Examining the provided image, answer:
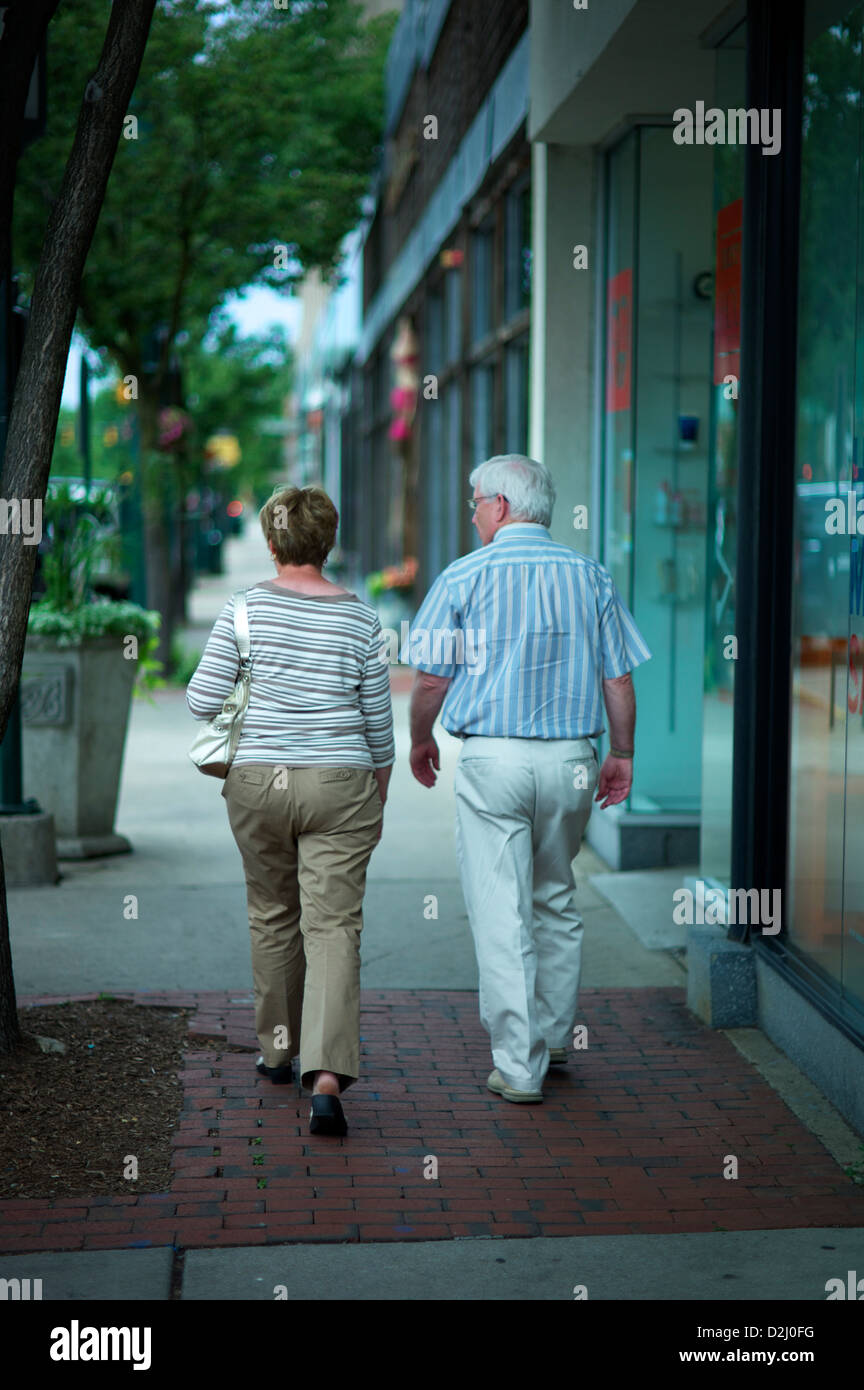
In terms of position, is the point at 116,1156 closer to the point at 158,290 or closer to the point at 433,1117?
the point at 433,1117

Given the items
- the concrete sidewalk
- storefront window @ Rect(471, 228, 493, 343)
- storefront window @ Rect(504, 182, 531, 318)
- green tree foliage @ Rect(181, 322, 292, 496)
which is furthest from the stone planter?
green tree foliage @ Rect(181, 322, 292, 496)

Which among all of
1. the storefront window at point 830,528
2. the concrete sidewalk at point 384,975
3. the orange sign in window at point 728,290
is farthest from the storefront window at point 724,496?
the concrete sidewalk at point 384,975

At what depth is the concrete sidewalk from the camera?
372cm

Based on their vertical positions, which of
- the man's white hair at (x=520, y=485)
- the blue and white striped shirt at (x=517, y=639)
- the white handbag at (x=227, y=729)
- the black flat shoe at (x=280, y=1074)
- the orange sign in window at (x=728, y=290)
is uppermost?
the orange sign in window at (x=728, y=290)

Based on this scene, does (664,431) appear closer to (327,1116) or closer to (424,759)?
(424,759)

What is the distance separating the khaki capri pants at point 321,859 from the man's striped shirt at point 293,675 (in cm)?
6

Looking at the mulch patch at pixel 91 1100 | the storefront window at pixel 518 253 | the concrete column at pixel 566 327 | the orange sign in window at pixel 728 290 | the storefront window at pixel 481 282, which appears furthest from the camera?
the storefront window at pixel 481 282

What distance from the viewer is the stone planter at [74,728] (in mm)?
8289

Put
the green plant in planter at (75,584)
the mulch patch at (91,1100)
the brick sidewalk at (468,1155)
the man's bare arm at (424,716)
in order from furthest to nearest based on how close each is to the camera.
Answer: the green plant in planter at (75,584) < the man's bare arm at (424,716) < the mulch patch at (91,1100) < the brick sidewalk at (468,1155)

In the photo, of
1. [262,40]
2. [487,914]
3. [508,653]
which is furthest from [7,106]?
[262,40]

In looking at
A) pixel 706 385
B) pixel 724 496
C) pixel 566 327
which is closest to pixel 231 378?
pixel 566 327

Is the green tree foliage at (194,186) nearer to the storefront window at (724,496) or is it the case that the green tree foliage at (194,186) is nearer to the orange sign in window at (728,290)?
the storefront window at (724,496)

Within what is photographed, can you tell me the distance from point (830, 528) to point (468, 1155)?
2161mm
